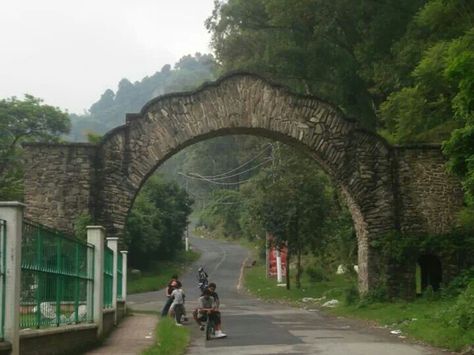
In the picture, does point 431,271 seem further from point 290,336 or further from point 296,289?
point 296,289

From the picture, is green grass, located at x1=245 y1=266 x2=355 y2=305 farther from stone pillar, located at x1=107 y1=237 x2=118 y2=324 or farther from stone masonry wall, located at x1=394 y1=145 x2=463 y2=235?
stone pillar, located at x1=107 y1=237 x2=118 y2=324

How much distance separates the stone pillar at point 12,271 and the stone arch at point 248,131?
13.0 m

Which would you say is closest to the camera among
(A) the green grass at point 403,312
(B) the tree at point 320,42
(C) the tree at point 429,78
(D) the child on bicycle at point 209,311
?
(A) the green grass at point 403,312

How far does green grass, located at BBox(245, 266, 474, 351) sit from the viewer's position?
41.3 feet

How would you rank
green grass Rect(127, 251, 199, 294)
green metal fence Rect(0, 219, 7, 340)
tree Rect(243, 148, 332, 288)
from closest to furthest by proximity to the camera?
green metal fence Rect(0, 219, 7, 340) < tree Rect(243, 148, 332, 288) < green grass Rect(127, 251, 199, 294)

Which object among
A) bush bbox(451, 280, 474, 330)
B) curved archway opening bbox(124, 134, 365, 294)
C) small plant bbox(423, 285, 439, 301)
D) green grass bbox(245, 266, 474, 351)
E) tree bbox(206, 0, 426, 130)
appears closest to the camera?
bush bbox(451, 280, 474, 330)

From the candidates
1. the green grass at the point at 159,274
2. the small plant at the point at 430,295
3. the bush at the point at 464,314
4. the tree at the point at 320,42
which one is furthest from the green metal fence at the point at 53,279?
the green grass at the point at 159,274

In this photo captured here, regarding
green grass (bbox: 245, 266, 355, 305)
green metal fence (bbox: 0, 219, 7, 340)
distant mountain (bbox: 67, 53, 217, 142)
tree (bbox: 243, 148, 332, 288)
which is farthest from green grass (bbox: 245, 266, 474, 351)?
distant mountain (bbox: 67, 53, 217, 142)

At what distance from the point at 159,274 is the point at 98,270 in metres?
30.0

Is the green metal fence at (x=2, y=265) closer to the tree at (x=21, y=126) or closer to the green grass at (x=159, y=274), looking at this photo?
the green grass at (x=159, y=274)

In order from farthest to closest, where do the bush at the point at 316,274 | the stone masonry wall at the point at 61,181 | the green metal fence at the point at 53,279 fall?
1. the bush at the point at 316,274
2. the stone masonry wall at the point at 61,181
3. the green metal fence at the point at 53,279

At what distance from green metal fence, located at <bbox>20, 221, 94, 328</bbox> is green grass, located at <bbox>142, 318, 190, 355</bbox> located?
1.30 metres

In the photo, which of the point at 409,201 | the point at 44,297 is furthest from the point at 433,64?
the point at 44,297

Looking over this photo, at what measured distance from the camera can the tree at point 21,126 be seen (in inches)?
1483
